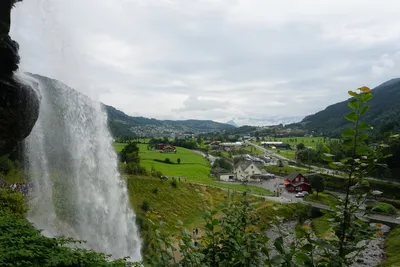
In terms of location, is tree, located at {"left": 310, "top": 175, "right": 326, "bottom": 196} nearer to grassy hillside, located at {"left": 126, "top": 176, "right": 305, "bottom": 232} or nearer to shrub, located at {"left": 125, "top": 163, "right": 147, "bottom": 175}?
grassy hillside, located at {"left": 126, "top": 176, "right": 305, "bottom": 232}

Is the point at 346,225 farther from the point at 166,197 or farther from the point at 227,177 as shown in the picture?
the point at 227,177

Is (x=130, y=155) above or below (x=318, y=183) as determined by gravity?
above

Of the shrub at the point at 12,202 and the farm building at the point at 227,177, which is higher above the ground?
the shrub at the point at 12,202

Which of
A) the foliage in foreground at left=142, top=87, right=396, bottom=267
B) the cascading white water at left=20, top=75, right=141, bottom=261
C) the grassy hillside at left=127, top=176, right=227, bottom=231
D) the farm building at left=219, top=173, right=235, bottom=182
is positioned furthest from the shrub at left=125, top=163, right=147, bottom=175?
the foliage in foreground at left=142, top=87, right=396, bottom=267

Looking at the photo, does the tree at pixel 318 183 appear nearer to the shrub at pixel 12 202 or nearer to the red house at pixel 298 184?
the red house at pixel 298 184

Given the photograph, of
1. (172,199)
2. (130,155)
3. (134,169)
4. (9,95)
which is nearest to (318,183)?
(172,199)

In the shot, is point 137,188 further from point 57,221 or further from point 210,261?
point 210,261

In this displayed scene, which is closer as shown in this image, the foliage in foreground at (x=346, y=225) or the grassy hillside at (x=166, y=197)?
the foliage in foreground at (x=346, y=225)

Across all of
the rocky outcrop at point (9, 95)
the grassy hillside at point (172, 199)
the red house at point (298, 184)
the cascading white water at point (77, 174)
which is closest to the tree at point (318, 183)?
the red house at point (298, 184)
